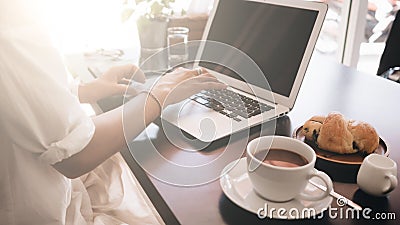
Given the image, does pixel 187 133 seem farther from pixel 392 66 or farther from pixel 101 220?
pixel 392 66

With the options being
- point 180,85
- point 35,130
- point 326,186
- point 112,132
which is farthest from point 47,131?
point 326,186

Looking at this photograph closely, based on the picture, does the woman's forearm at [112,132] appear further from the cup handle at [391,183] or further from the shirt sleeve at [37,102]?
the cup handle at [391,183]

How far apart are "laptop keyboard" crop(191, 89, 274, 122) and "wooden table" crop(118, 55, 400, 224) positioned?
0.18 feet

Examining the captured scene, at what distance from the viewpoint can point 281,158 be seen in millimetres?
652

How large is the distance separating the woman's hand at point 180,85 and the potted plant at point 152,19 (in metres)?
0.47

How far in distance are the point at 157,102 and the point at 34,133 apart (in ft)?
0.82

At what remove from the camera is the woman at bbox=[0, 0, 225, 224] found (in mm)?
634

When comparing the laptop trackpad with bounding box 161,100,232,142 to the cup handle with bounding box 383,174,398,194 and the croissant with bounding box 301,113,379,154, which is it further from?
the cup handle with bounding box 383,174,398,194

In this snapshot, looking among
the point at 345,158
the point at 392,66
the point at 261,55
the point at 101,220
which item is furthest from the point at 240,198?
the point at 392,66

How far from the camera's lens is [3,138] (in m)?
0.68

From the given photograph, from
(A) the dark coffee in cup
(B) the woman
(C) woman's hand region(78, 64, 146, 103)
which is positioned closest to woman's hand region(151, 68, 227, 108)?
(B) the woman

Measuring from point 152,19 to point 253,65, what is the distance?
1.49ft

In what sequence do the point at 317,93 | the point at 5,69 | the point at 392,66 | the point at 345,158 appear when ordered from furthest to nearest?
the point at 392,66 → the point at 317,93 → the point at 345,158 → the point at 5,69

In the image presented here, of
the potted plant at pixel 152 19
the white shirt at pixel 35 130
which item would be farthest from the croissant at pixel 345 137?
the potted plant at pixel 152 19
